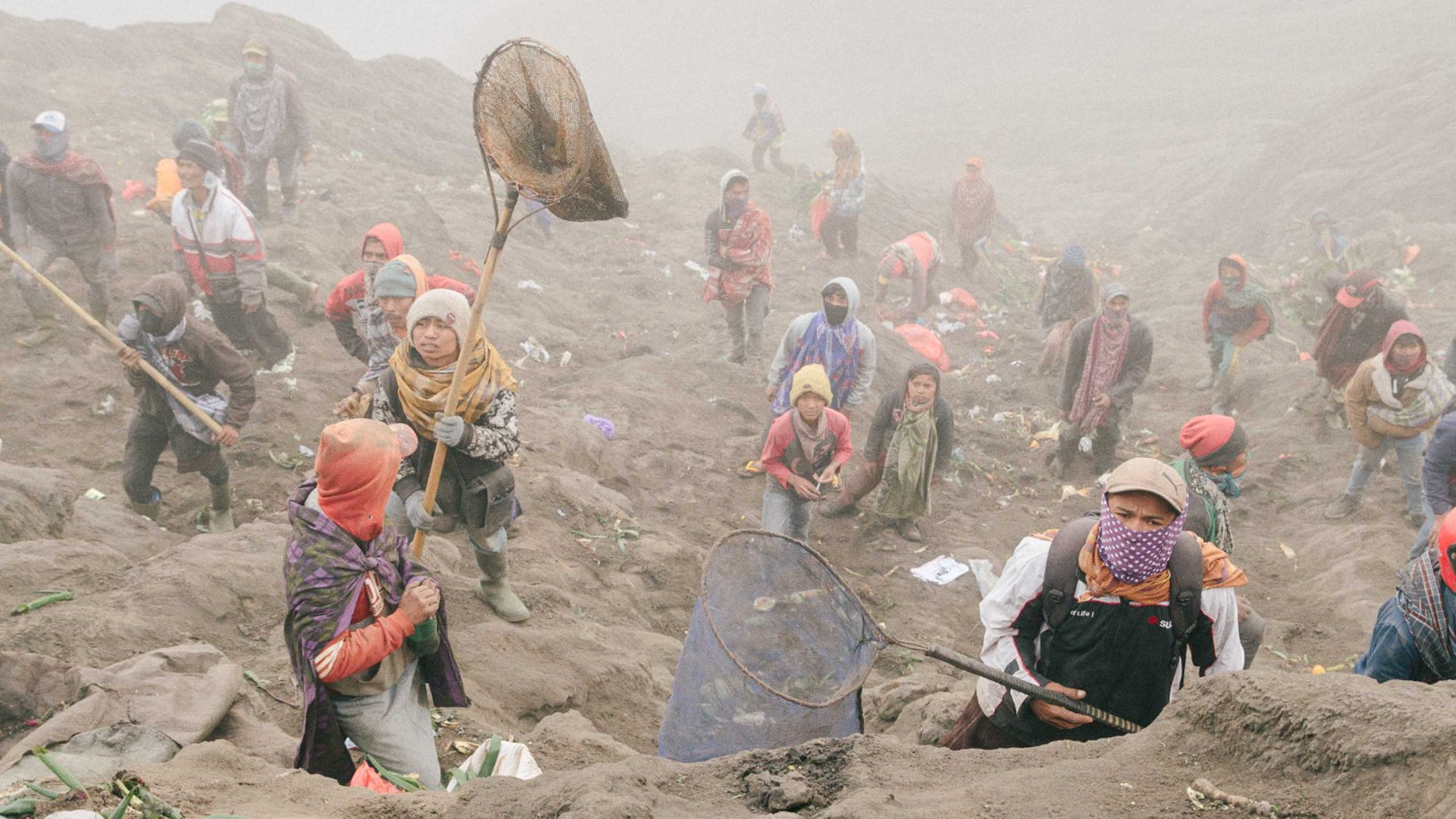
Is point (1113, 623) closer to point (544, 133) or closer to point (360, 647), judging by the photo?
point (360, 647)

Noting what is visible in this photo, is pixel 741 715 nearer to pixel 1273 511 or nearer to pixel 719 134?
pixel 1273 511

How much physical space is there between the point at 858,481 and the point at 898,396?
2.87 feet

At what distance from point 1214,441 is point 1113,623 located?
1.85 meters

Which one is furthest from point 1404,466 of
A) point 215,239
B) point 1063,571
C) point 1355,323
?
point 215,239

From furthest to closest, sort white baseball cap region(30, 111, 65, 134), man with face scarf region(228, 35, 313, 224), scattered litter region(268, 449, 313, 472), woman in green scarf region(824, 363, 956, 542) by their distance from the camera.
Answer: man with face scarf region(228, 35, 313, 224) < white baseball cap region(30, 111, 65, 134) < scattered litter region(268, 449, 313, 472) < woman in green scarf region(824, 363, 956, 542)

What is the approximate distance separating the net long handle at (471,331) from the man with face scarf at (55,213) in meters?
5.43

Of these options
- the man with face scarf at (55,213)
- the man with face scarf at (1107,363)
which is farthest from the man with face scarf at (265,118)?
the man with face scarf at (1107,363)

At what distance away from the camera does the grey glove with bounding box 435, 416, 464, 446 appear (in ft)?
13.1

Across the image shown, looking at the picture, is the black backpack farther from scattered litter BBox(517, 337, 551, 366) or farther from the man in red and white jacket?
scattered litter BBox(517, 337, 551, 366)

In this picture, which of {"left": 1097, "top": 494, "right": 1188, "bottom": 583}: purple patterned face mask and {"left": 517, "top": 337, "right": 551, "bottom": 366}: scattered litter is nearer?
{"left": 1097, "top": 494, "right": 1188, "bottom": 583}: purple patterned face mask

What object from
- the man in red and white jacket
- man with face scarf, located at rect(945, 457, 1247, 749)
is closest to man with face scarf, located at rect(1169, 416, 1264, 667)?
man with face scarf, located at rect(945, 457, 1247, 749)

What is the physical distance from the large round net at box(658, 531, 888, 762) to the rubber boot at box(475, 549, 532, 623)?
161 centimetres

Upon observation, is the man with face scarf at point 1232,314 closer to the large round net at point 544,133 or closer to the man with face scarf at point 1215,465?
the man with face scarf at point 1215,465

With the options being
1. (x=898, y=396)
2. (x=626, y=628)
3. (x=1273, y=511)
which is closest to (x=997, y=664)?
(x=626, y=628)
